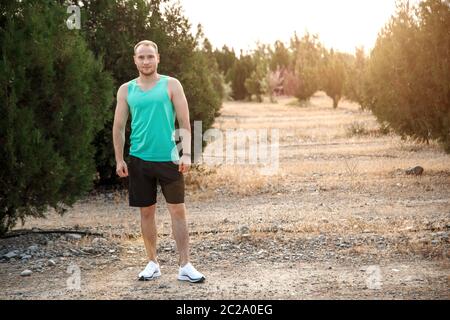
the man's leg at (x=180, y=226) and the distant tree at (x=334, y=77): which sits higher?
the distant tree at (x=334, y=77)

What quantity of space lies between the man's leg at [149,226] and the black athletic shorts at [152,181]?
0.12 m

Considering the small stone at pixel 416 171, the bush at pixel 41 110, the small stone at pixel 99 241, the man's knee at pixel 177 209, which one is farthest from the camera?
the small stone at pixel 416 171

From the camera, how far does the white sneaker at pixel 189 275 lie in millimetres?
6043

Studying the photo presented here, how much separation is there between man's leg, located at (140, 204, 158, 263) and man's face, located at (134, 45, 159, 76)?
1.28 m

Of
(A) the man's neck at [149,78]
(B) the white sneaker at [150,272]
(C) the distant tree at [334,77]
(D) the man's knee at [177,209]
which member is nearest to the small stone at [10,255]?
(B) the white sneaker at [150,272]

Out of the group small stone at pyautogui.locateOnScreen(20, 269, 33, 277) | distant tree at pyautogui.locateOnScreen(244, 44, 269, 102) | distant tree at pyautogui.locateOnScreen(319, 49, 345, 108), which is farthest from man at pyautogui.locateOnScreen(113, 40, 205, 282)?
distant tree at pyautogui.locateOnScreen(244, 44, 269, 102)

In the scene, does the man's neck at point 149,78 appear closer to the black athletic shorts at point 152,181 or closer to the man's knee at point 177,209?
the black athletic shorts at point 152,181

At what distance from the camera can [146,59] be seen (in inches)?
227

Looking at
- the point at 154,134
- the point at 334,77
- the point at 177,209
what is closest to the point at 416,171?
the point at 177,209

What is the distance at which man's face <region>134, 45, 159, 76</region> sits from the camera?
18.9ft

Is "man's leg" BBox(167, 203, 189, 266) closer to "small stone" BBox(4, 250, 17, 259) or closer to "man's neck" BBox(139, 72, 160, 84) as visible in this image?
"man's neck" BBox(139, 72, 160, 84)

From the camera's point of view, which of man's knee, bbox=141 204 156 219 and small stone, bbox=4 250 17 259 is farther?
small stone, bbox=4 250 17 259

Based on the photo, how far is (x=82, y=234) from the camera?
8664 millimetres
